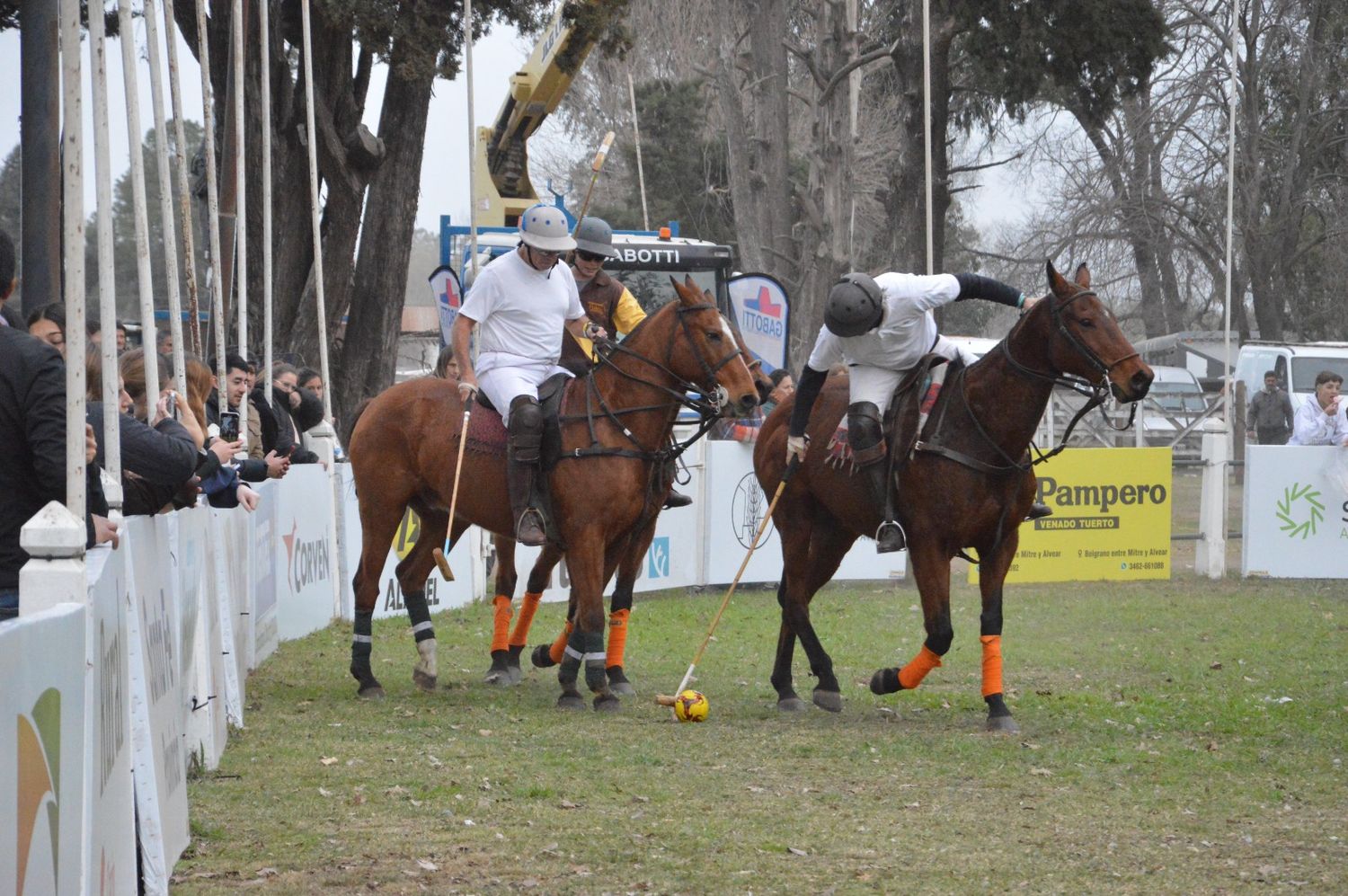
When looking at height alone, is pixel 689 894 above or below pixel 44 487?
below

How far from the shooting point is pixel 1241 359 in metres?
35.5

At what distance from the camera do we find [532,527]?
9.67m

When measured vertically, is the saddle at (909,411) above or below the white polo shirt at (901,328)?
below

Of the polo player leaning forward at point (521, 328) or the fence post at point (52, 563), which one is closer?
the fence post at point (52, 563)

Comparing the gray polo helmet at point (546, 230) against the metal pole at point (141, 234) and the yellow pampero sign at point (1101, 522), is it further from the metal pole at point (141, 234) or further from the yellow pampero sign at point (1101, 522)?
the yellow pampero sign at point (1101, 522)

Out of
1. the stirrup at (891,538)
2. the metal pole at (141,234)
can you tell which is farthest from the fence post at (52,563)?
the stirrup at (891,538)

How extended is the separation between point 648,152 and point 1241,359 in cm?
1628

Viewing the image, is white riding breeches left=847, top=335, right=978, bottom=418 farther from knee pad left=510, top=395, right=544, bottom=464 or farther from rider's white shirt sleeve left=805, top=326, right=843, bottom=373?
Result: knee pad left=510, top=395, right=544, bottom=464

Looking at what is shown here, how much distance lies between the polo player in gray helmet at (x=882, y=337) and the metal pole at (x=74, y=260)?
502 centimetres

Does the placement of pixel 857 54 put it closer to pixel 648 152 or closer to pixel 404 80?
pixel 404 80

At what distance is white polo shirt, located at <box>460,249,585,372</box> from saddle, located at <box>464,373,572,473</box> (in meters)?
0.24

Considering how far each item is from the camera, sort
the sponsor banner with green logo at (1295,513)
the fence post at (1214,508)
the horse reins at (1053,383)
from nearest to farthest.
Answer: the horse reins at (1053,383) < the sponsor banner with green logo at (1295,513) < the fence post at (1214,508)

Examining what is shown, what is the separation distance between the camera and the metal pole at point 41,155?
11938 millimetres

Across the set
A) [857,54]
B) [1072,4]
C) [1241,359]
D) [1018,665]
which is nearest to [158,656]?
[1018,665]
